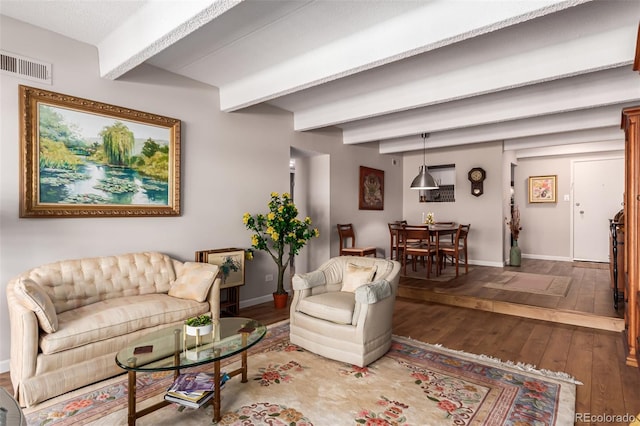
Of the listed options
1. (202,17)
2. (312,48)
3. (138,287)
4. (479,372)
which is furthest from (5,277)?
(479,372)

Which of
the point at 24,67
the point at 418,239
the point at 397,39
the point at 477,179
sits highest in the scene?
the point at 397,39

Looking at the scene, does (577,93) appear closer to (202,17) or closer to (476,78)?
(476,78)

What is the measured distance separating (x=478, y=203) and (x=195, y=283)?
19.0ft

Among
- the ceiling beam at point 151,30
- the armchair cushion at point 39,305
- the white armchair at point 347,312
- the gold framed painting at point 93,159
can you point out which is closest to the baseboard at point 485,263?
the white armchair at point 347,312

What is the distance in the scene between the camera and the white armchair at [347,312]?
2656 millimetres

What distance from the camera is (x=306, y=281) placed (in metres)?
3.11

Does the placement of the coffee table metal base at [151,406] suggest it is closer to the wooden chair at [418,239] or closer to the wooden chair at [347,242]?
the wooden chair at [347,242]

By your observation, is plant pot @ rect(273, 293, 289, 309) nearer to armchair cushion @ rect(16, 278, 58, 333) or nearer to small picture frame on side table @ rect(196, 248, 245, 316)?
small picture frame on side table @ rect(196, 248, 245, 316)

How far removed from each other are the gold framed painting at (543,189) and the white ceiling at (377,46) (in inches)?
164

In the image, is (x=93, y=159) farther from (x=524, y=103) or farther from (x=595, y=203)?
(x=595, y=203)

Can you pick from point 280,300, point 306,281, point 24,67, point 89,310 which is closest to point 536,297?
point 306,281

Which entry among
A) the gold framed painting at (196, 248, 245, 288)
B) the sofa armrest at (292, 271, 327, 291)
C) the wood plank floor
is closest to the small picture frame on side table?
the gold framed painting at (196, 248, 245, 288)

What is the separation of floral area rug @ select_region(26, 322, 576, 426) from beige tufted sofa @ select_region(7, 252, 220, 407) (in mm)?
167

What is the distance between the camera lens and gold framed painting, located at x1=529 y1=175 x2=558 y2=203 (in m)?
7.31
